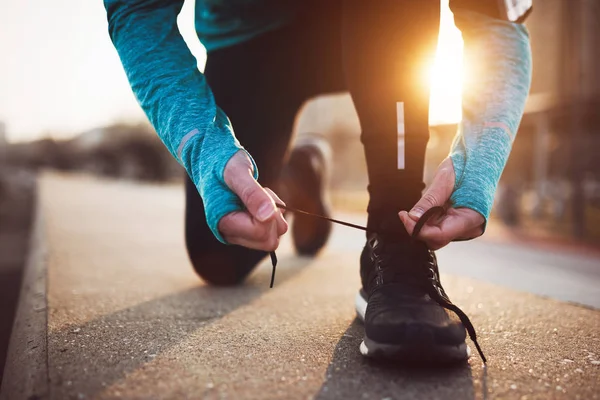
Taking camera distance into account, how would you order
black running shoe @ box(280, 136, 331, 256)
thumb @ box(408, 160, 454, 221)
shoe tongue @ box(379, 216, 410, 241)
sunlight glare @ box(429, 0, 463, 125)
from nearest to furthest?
thumb @ box(408, 160, 454, 221) < shoe tongue @ box(379, 216, 410, 241) < sunlight glare @ box(429, 0, 463, 125) < black running shoe @ box(280, 136, 331, 256)

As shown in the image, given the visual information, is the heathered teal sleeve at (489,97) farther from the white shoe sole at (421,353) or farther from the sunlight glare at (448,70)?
the white shoe sole at (421,353)

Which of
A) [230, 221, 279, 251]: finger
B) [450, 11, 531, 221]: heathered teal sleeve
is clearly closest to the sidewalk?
[230, 221, 279, 251]: finger

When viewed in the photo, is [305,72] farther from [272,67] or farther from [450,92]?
[450,92]

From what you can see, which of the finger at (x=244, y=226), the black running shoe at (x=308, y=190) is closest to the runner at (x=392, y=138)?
Answer: the finger at (x=244, y=226)

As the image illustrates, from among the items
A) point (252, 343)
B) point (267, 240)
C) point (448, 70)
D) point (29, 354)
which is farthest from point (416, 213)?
point (29, 354)

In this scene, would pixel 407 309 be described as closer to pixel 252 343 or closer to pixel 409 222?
pixel 409 222

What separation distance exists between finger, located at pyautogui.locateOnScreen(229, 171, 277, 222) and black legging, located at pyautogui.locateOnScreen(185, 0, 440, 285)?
12.9 inches

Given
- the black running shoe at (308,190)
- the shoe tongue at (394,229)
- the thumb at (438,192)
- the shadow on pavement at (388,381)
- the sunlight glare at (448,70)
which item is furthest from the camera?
the black running shoe at (308,190)

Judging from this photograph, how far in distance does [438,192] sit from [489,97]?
284 mm

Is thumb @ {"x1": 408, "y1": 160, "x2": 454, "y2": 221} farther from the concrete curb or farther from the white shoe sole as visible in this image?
the concrete curb

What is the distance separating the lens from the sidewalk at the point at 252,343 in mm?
673

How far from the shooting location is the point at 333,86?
1.56 meters

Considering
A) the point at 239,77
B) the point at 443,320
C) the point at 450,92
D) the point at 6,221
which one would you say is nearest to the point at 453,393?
the point at 443,320

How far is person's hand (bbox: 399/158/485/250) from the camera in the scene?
0.73 m
